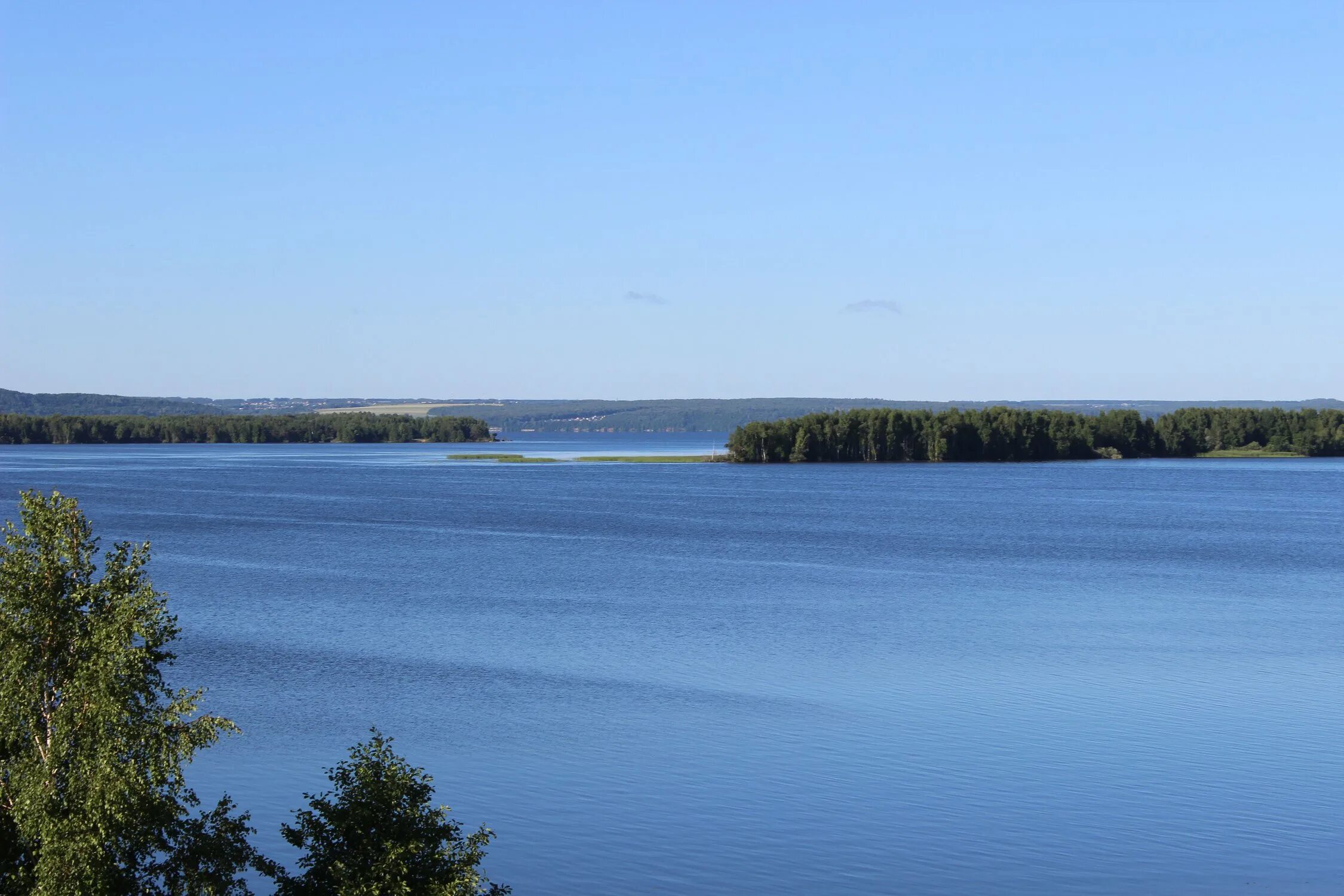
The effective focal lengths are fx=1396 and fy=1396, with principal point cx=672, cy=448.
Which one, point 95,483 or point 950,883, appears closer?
point 950,883

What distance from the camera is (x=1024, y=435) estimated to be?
509ft

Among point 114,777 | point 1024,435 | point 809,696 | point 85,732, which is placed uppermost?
point 1024,435

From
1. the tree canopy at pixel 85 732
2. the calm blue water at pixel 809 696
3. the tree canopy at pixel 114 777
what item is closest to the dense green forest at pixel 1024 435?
the calm blue water at pixel 809 696

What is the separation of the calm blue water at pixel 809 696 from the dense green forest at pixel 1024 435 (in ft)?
267

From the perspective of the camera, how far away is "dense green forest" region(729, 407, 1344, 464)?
148125 mm

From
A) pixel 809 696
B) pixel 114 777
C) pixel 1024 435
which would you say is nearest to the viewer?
pixel 114 777

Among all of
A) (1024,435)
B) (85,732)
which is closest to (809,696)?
(85,732)

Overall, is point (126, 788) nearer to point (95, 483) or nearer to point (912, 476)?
point (95, 483)

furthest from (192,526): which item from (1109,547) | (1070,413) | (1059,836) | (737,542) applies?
Answer: (1070,413)

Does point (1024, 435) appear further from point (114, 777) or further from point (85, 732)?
point (114, 777)

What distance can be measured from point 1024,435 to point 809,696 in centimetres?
13317

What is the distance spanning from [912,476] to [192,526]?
236 ft

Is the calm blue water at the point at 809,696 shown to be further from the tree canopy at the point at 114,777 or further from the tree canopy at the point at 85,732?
the tree canopy at the point at 85,732

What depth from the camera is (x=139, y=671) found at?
1294cm
